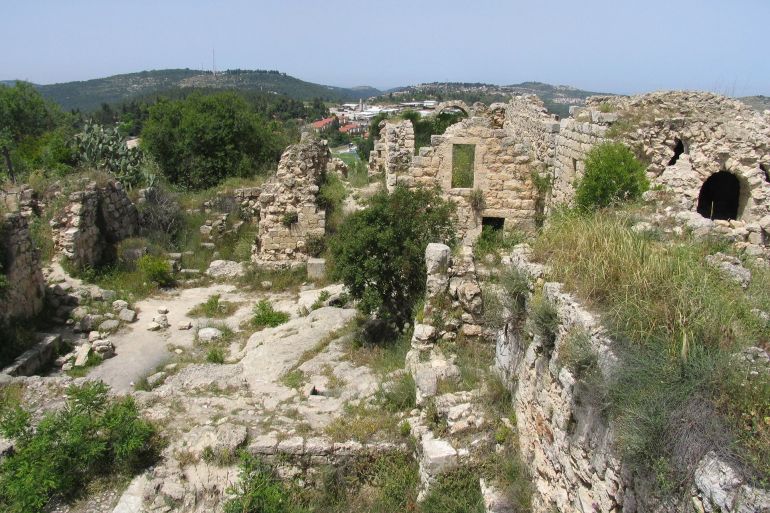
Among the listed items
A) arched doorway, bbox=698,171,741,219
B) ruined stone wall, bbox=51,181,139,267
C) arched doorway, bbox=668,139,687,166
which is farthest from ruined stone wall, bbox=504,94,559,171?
ruined stone wall, bbox=51,181,139,267

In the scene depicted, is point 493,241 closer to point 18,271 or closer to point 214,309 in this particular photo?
point 214,309

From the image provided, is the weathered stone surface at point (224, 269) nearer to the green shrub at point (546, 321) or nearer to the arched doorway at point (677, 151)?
the arched doorway at point (677, 151)

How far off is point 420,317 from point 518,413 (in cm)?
276

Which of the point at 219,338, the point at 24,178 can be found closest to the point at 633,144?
the point at 219,338

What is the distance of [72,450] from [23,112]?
3194cm

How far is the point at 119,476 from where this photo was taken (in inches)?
246

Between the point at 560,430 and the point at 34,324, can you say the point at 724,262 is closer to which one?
the point at 560,430

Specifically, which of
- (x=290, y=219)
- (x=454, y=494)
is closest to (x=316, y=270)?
(x=290, y=219)

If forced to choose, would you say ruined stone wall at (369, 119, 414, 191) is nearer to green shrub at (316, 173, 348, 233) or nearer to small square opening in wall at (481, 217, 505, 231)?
green shrub at (316, 173, 348, 233)

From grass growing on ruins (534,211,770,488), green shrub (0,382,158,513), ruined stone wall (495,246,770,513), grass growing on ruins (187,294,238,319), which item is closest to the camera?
ruined stone wall (495,246,770,513)

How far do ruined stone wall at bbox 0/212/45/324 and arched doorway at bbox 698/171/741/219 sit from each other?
42.3ft

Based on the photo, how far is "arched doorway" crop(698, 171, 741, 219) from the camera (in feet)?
35.5

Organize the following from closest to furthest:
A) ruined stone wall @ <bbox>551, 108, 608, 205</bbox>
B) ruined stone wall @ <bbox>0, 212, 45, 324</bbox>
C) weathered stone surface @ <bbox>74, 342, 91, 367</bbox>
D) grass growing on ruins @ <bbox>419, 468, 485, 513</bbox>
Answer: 1. grass growing on ruins @ <bbox>419, 468, 485, 513</bbox>
2. weathered stone surface @ <bbox>74, 342, 91, 367</bbox>
3. ruined stone wall @ <bbox>0, 212, 45, 324</bbox>
4. ruined stone wall @ <bbox>551, 108, 608, 205</bbox>

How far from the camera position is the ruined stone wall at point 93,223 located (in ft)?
44.3
